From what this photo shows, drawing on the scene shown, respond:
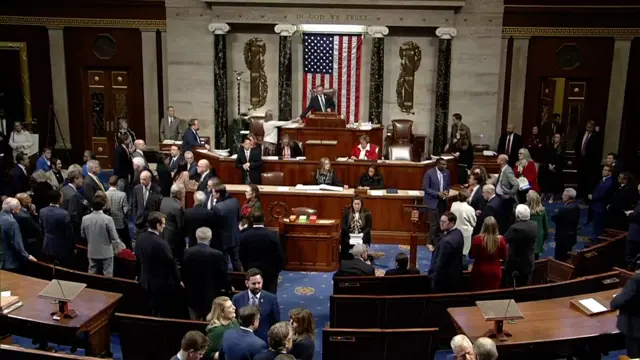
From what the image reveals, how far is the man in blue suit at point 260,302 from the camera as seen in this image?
6105mm

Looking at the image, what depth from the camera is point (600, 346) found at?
20.5 ft

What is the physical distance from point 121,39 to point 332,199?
322 inches

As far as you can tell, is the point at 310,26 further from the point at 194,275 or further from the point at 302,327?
the point at 302,327

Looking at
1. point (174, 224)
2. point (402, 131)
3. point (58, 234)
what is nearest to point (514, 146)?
point (402, 131)

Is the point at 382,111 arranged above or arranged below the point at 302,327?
above

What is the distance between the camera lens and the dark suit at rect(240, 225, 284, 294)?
7.62 m

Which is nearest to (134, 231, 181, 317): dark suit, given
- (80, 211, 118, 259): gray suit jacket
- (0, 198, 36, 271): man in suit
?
(80, 211, 118, 259): gray suit jacket

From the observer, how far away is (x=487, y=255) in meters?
7.47

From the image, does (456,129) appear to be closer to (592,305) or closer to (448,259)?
(448,259)

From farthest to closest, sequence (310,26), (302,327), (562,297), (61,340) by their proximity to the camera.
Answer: (310,26) < (562,297) < (61,340) < (302,327)

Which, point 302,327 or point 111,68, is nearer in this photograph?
point 302,327

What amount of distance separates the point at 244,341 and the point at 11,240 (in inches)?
155

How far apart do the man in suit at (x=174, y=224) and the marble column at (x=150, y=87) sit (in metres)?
8.31

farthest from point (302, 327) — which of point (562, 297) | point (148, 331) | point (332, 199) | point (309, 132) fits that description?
point (309, 132)
